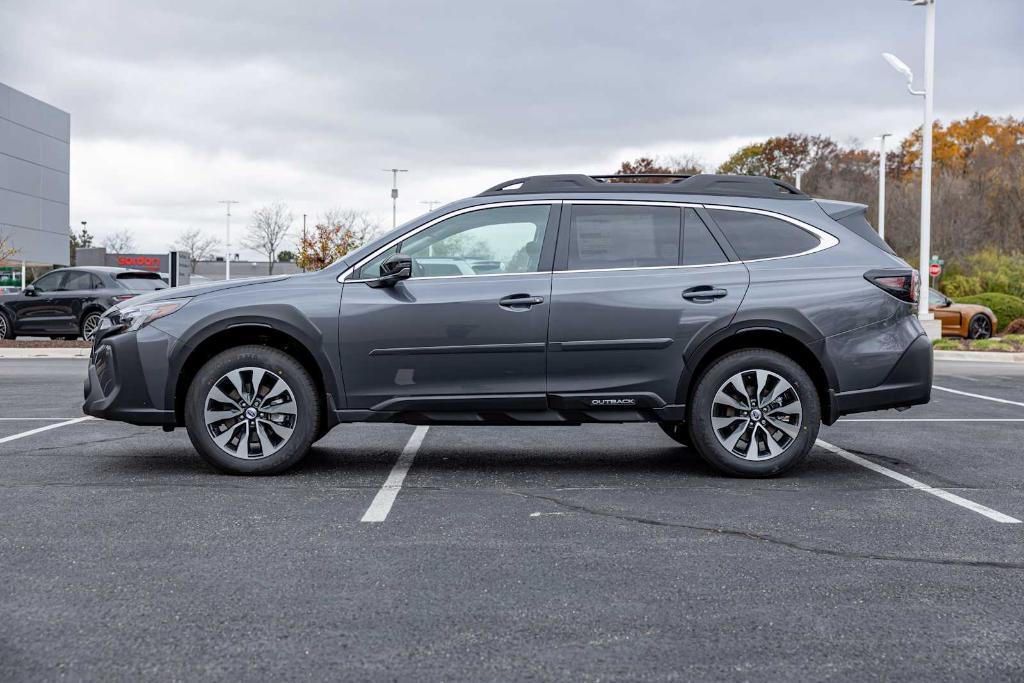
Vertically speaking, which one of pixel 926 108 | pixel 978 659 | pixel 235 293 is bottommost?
pixel 978 659

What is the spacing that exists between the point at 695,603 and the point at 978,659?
102cm

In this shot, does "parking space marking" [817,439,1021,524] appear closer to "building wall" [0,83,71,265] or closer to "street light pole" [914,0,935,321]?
"street light pole" [914,0,935,321]

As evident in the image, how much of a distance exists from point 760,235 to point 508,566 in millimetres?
3362

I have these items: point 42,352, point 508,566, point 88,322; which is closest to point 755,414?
point 508,566

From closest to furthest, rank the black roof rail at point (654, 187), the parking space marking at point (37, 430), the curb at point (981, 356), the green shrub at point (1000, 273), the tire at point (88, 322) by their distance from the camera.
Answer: the black roof rail at point (654, 187) → the parking space marking at point (37, 430) → the curb at point (981, 356) → the tire at point (88, 322) → the green shrub at point (1000, 273)

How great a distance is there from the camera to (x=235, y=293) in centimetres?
682

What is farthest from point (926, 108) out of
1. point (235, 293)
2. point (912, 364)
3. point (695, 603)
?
point (695, 603)

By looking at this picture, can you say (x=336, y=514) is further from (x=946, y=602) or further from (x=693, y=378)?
(x=946, y=602)

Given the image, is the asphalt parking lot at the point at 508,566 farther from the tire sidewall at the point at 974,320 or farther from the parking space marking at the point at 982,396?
the tire sidewall at the point at 974,320

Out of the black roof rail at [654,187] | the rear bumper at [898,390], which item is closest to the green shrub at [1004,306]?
the rear bumper at [898,390]

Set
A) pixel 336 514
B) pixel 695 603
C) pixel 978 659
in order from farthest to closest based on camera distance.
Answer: pixel 336 514 → pixel 695 603 → pixel 978 659

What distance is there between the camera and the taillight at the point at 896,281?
6.86 metres

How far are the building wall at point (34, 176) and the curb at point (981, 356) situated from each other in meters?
46.9

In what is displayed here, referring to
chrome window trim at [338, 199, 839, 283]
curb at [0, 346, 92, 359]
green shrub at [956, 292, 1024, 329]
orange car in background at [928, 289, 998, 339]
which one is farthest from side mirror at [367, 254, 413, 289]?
green shrub at [956, 292, 1024, 329]
